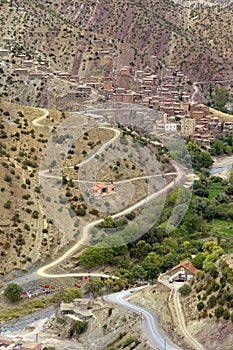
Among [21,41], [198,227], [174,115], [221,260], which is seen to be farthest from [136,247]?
[21,41]

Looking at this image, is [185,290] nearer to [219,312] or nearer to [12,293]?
[219,312]

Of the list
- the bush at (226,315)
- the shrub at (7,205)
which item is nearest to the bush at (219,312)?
the bush at (226,315)

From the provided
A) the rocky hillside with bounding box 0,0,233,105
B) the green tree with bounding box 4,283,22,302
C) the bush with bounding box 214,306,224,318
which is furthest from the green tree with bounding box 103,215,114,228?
the rocky hillside with bounding box 0,0,233,105

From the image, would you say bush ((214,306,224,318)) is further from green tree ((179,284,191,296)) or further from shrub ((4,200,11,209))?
shrub ((4,200,11,209))

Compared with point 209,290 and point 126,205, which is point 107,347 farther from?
point 126,205

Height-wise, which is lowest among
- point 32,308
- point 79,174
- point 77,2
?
point 32,308

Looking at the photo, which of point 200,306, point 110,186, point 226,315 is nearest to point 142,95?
point 110,186
